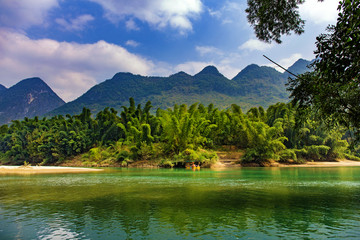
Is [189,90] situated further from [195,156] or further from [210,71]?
[195,156]

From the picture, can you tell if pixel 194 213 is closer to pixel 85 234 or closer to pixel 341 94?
pixel 85 234

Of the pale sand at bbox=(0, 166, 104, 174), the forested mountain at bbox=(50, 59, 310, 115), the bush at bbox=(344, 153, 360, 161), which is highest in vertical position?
the forested mountain at bbox=(50, 59, 310, 115)

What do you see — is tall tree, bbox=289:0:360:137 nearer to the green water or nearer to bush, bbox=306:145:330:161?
the green water

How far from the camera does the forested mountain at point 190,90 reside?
130750 millimetres

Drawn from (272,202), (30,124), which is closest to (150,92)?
(30,124)

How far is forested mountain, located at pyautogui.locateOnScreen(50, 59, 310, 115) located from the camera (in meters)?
131

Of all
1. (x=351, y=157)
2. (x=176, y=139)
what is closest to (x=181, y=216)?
(x=176, y=139)

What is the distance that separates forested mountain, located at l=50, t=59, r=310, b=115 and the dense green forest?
2861 inches

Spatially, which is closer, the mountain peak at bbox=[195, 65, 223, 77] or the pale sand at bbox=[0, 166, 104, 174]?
the pale sand at bbox=[0, 166, 104, 174]

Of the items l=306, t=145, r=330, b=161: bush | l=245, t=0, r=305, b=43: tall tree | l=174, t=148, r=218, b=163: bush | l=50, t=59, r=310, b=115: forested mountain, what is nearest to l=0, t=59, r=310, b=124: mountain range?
l=50, t=59, r=310, b=115: forested mountain

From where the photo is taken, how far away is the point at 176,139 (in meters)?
36.2

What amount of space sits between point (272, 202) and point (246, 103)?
114192 mm

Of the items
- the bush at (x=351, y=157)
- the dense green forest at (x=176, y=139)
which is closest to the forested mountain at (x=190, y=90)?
the bush at (x=351, y=157)

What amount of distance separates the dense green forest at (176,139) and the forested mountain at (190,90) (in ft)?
238
